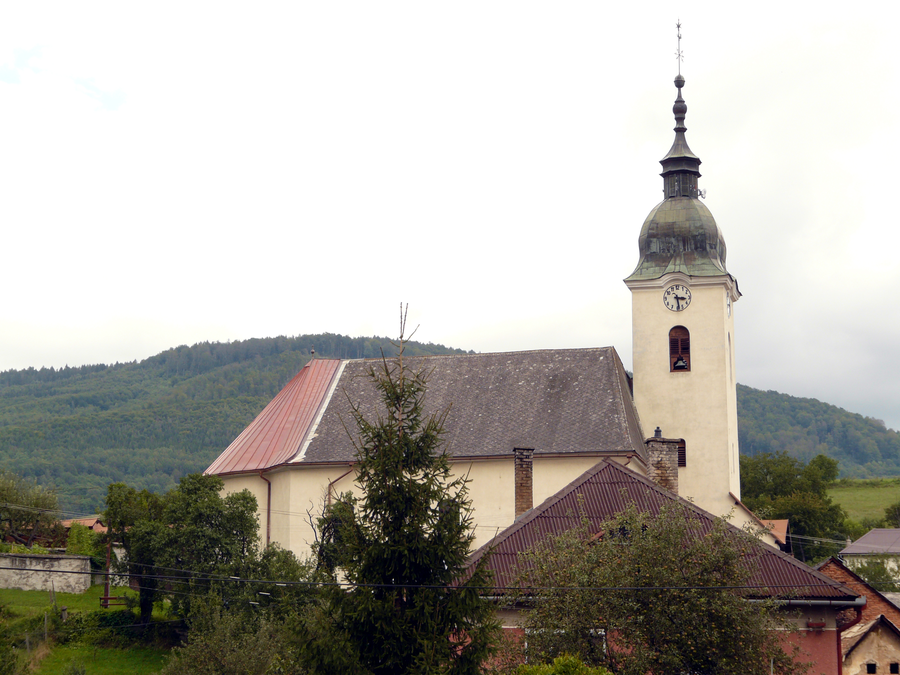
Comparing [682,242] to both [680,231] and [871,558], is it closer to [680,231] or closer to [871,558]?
[680,231]

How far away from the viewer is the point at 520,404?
40469 mm

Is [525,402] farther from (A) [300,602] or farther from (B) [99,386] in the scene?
(B) [99,386]

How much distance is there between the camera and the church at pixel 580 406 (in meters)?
38.6

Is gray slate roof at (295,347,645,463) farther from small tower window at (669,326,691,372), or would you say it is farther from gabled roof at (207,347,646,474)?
small tower window at (669,326,691,372)

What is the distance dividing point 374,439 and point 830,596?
10.8 m

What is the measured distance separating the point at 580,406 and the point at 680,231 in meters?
8.76

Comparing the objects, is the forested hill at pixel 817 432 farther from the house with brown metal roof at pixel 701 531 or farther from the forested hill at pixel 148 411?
the house with brown metal roof at pixel 701 531

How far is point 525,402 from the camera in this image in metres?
40.5

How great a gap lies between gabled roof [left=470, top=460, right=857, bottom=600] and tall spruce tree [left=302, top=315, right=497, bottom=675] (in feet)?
14.1

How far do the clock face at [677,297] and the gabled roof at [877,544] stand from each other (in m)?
34.7

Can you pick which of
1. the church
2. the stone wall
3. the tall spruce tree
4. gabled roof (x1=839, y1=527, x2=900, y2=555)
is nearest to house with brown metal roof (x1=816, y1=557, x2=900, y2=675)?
the church

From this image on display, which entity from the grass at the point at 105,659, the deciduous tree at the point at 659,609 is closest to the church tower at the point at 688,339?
the grass at the point at 105,659

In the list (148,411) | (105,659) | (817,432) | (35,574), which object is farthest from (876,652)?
(817,432)

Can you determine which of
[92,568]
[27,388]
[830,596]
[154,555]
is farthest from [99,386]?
[830,596]
